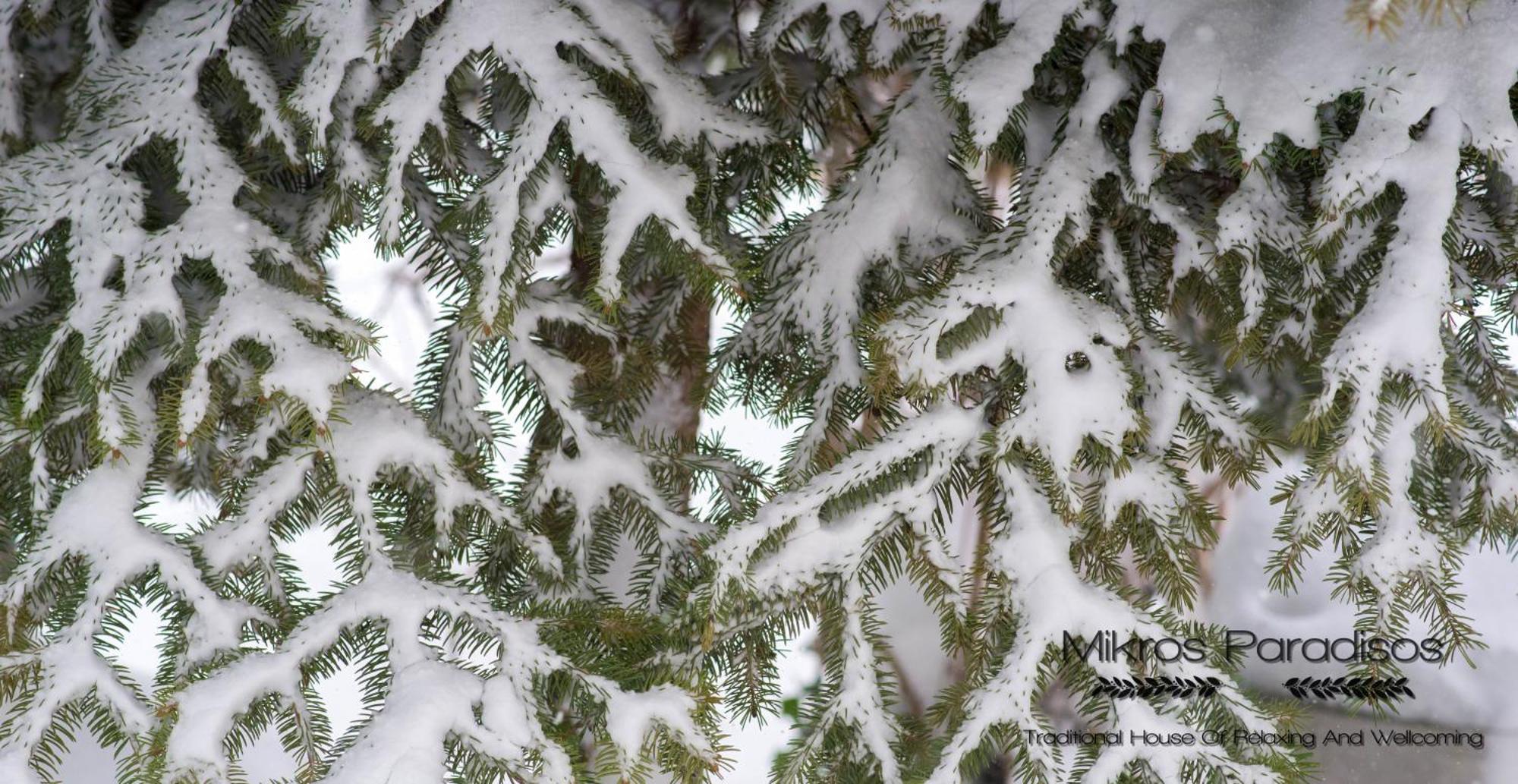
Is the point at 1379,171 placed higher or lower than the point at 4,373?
higher

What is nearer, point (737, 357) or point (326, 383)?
point (326, 383)

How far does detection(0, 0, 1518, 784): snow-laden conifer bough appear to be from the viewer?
3.41 feet

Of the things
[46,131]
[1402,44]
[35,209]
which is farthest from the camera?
[46,131]

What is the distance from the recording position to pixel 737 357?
52.4 inches

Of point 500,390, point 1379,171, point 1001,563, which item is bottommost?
point 500,390

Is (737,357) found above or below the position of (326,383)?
above

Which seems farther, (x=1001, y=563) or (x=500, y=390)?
(x=500, y=390)

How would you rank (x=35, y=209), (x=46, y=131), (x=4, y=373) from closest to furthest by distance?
(x=35, y=209) < (x=4, y=373) < (x=46, y=131)

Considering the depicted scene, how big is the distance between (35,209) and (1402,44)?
4.72 feet

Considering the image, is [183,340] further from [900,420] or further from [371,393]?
[900,420]

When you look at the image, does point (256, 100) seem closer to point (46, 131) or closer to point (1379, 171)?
point (46, 131)

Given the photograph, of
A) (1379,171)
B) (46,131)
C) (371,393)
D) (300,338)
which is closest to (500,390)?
(371,393)

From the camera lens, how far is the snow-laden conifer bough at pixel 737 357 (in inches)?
40.9

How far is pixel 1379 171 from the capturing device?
3.29 ft
